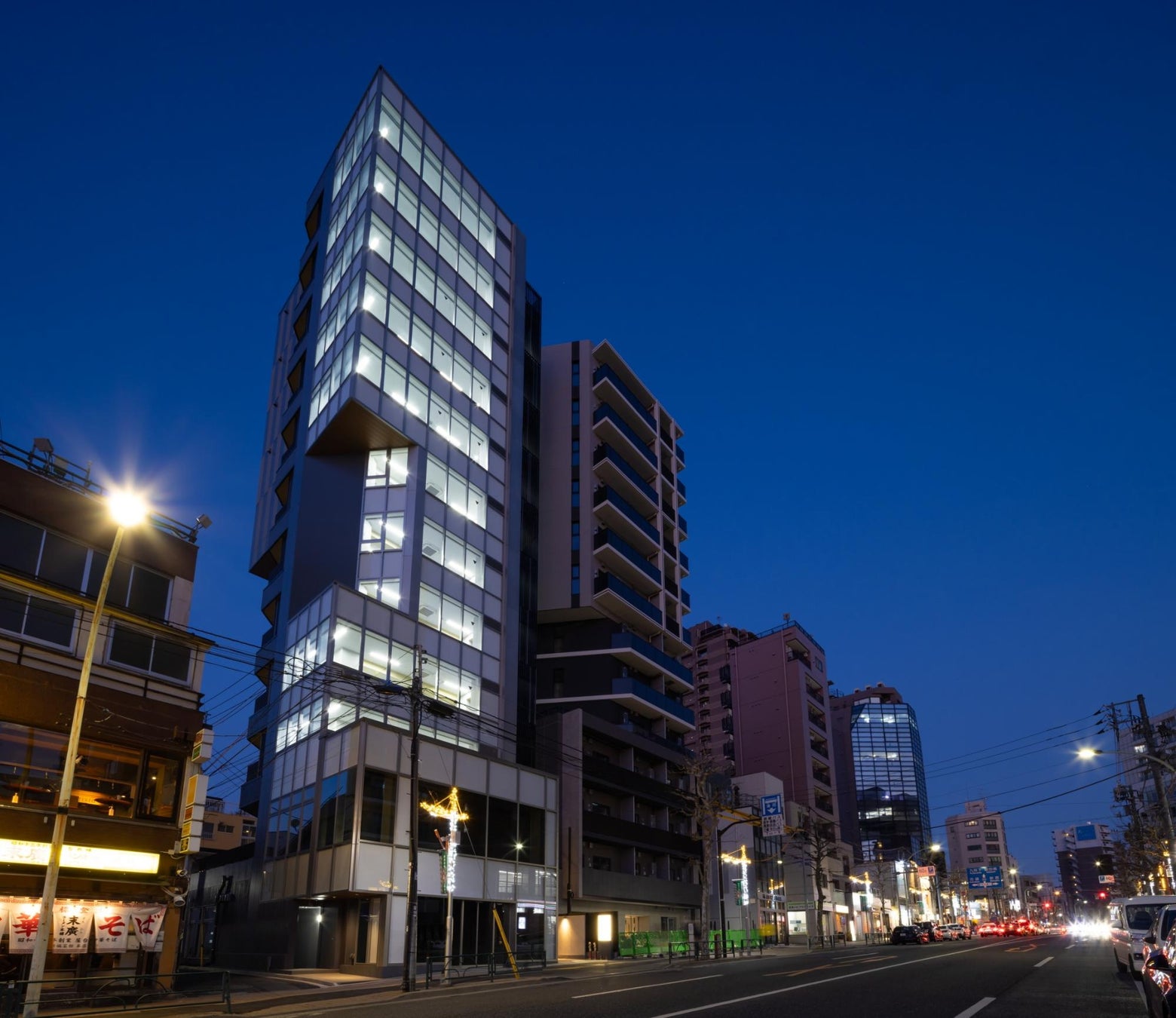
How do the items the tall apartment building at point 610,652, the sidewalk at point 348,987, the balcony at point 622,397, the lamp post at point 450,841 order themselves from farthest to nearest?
the balcony at point 622,397, the tall apartment building at point 610,652, the lamp post at point 450,841, the sidewalk at point 348,987

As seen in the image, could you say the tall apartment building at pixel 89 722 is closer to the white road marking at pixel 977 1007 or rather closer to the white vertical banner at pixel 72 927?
the white vertical banner at pixel 72 927

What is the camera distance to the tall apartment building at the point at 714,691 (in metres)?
112

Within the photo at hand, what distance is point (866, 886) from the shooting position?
361 ft

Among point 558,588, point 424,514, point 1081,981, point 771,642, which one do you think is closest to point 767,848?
point 771,642

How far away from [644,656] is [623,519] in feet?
37.1

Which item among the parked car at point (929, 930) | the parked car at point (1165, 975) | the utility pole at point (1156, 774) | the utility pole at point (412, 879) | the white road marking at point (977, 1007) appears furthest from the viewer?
the parked car at point (929, 930)

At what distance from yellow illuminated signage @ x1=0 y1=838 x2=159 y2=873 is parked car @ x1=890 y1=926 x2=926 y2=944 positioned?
55.6 m

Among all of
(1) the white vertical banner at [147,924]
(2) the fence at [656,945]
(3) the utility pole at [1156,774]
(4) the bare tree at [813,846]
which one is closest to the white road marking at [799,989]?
(1) the white vertical banner at [147,924]

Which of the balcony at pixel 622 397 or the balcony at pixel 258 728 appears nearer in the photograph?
the balcony at pixel 258 728

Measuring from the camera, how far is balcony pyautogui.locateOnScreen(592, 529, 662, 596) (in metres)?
71.1

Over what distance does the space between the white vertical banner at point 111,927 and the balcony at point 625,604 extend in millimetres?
45594

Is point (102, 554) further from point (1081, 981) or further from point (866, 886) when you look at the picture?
point (866, 886)

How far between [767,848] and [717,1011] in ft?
261

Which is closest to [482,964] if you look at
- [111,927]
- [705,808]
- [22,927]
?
[111,927]
